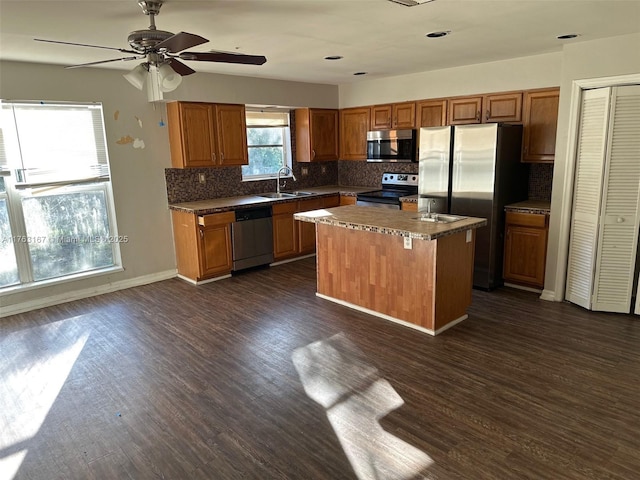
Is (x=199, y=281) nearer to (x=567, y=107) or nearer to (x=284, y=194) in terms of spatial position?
(x=284, y=194)

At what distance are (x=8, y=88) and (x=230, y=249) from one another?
8.88 feet

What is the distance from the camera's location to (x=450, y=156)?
4.77 metres

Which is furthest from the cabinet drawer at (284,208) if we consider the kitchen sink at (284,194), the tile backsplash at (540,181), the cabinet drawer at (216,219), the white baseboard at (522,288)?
the tile backsplash at (540,181)

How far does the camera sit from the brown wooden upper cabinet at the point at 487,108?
4.82 metres

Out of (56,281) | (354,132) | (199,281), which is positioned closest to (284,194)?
(354,132)

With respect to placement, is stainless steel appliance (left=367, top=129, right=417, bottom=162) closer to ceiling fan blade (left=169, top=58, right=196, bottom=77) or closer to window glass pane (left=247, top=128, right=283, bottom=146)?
window glass pane (left=247, top=128, right=283, bottom=146)

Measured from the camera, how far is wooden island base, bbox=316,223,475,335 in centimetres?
362

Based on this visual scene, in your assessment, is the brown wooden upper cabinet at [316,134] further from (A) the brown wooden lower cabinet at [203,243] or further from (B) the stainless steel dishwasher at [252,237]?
(A) the brown wooden lower cabinet at [203,243]

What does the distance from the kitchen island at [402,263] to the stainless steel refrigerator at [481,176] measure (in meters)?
0.83

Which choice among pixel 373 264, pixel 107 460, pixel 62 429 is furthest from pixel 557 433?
pixel 62 429

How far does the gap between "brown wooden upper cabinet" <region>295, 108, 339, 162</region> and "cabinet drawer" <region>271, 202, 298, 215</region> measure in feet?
3.20

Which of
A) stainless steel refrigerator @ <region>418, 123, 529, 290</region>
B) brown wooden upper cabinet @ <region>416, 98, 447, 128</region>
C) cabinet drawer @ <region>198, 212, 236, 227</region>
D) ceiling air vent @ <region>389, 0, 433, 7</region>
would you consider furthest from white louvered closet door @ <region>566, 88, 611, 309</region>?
cabinet drawer @ <region>198, 212, 236, 227</region>

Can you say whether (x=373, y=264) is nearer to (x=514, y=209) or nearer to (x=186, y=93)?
(x=514, y=209)

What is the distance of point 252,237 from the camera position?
5559 mm
